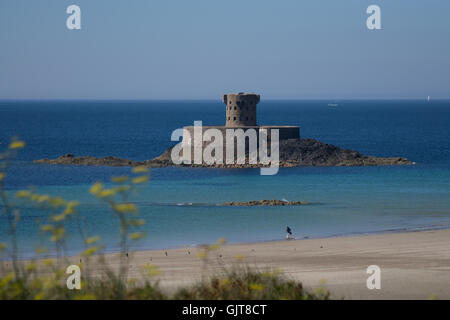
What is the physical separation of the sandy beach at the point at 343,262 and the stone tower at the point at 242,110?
103 ft

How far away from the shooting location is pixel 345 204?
3650 cm

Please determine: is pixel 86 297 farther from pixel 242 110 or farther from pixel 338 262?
pixel 242 110

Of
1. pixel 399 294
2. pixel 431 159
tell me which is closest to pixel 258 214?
pixel 399 294

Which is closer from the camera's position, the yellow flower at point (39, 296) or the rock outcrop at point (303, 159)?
the yellow flower at point (39, 296)

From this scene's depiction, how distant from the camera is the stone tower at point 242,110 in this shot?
188 ft

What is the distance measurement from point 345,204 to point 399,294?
21.6 metres

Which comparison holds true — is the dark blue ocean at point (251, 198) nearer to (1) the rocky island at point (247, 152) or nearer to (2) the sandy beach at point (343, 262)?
(1) the rocky island at point (247, 152)

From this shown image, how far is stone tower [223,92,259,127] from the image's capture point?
57438mm

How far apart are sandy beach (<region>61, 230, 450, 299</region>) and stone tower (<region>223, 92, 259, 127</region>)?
1232 inches

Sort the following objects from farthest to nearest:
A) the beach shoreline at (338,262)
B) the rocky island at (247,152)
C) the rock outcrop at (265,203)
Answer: the rocky island at (247,152) < the rock outcrop at (265,203) < the beach shoreline at (338,262)

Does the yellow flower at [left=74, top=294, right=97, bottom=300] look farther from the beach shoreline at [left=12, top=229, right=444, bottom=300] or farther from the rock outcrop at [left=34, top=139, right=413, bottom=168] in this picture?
the rock outcrop at [left=34, top=139, right=413, bottom=168]

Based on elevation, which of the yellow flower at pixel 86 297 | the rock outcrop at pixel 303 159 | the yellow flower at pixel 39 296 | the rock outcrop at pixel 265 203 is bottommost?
the rock outcrop at pixel 265 203

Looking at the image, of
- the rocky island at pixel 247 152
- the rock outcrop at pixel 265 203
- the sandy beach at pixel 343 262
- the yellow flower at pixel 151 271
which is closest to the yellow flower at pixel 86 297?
the yellow flower at pixel 151 271

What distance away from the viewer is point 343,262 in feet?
66.9
